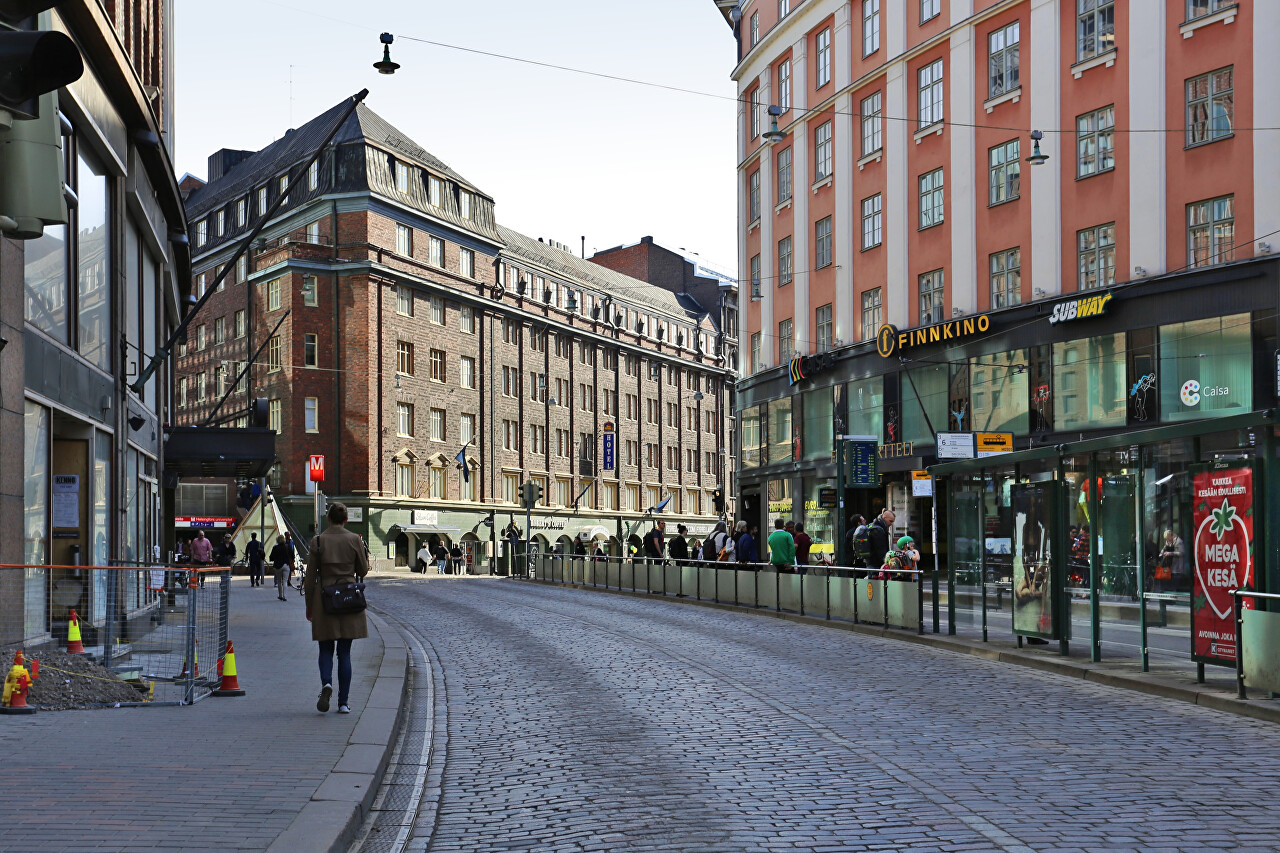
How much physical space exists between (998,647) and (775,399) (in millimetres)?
27398

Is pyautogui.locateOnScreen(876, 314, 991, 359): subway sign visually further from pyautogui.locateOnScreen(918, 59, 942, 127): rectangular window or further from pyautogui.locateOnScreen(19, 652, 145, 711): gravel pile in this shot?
pyautogui.locateOnScreen(19, 652, 145, 711): gravel pile

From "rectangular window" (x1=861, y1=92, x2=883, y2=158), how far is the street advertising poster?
24321 millimetres

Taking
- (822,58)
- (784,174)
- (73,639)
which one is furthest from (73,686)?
(784,174)

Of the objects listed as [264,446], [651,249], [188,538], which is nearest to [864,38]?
[264,446]

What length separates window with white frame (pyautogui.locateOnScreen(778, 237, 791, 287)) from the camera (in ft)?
144

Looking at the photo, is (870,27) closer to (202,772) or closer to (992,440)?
(992,440)

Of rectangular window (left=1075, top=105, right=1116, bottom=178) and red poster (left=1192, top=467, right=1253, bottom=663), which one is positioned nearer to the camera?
red poster (left=1192, top=467, right=1253, bottom=663)

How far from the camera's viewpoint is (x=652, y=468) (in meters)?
89.6

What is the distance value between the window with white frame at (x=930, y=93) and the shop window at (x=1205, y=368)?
10.7 metres

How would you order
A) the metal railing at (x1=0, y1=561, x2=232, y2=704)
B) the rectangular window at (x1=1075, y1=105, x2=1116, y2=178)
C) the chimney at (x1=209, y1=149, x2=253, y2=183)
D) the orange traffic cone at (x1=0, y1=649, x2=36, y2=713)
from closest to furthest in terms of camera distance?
1. the orange traffic cone at (x1=0, y1=649, x2=36, y2=713)
2. the metal railing at (x1=0, y1=561, x2=232, y2=704)
3. the rectangular window at (x1=1075, y1=105, x2=1116, y2=178)
4. the chimney at (x1=209, y1=149, x2=253, y2=183)

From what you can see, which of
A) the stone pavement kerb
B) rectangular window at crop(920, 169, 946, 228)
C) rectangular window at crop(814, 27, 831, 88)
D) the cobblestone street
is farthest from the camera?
rectangular window at crop(814, 27, 831, 88)

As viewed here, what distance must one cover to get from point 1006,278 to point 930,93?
6.39 m

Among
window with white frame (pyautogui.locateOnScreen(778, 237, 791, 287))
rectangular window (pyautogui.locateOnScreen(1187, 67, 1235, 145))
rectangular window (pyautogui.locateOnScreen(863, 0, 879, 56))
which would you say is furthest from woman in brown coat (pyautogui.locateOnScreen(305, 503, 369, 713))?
window with white frame (pyautogui.locateOnScreen(778, 237, 791, 287))

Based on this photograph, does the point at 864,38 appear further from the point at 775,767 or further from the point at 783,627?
the point at 775,767
